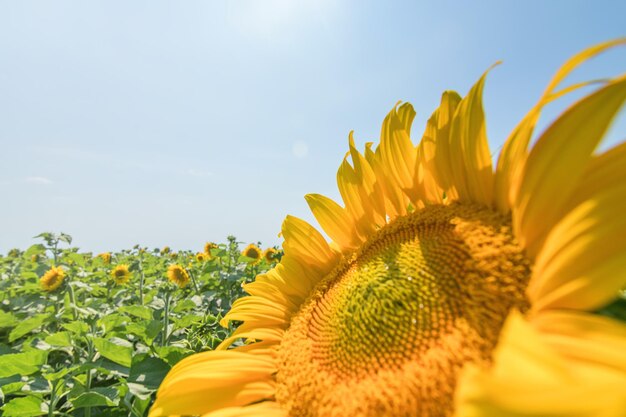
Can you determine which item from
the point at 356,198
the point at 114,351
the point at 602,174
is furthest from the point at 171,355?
the point at 602,174

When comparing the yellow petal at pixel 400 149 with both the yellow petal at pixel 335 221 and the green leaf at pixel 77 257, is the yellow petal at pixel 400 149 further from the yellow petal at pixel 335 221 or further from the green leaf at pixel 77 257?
the green leaf at pixel 77 257

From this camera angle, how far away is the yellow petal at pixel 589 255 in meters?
0.65

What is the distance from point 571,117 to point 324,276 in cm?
107

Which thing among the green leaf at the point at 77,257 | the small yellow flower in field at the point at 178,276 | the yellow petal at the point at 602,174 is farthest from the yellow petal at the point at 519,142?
the small yellow flower in field at the point at 178,276

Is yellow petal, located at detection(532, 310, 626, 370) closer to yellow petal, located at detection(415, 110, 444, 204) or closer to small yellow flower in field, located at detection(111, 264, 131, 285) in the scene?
yellow petal, located at detection(415, 110, 444, 204)

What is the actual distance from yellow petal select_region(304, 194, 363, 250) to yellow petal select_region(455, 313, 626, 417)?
1.01 metres

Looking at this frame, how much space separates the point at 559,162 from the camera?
2.65 feet

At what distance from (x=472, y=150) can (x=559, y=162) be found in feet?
0.88

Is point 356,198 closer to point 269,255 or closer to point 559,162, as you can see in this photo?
point 559,162

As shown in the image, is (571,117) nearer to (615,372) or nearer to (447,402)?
(615,372)

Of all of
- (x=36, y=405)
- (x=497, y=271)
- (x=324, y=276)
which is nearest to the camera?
(x=497, y=271)

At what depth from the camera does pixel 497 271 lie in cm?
92

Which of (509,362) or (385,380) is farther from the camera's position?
(385,380)

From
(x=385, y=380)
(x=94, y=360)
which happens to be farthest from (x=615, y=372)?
(x=94, y=360)
